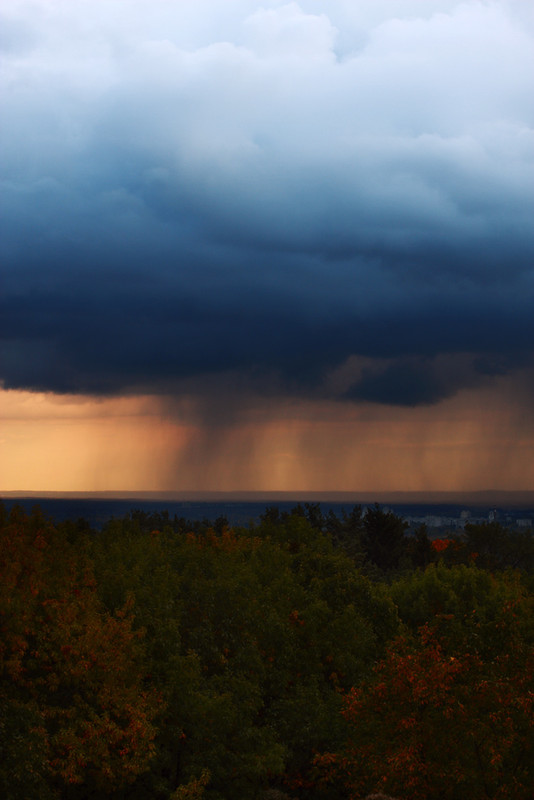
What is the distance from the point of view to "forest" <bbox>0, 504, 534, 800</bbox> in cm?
2808

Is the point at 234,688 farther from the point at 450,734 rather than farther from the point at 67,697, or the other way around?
the point at 450,734

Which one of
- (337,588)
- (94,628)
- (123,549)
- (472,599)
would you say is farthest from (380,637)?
(94,628)

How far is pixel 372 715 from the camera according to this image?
31.6 m

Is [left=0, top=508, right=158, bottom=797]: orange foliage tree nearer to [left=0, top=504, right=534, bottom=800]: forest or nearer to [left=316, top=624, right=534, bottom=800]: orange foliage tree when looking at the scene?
[left=0, top=504, right=534, bottom=800]: forest

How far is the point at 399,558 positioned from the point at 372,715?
104 metres

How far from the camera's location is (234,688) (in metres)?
37.6

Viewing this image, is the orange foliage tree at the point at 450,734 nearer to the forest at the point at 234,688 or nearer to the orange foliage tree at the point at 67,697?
the forest at the point at 234,688

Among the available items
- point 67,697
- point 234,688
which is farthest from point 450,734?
point 67,697

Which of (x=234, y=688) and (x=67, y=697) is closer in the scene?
(x=67, y=697)

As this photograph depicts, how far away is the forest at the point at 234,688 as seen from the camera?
28078 mm

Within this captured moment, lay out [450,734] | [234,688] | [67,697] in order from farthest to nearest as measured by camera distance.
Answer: [234,688], [67,697], [450,734]

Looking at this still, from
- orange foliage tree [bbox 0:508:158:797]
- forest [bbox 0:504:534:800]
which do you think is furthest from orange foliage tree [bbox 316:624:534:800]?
orange foliage tree [bbox 0:508:158:797]

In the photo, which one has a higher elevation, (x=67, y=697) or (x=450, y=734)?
(x=450, y=734)

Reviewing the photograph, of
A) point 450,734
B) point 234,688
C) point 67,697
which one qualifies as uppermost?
point 450,734
